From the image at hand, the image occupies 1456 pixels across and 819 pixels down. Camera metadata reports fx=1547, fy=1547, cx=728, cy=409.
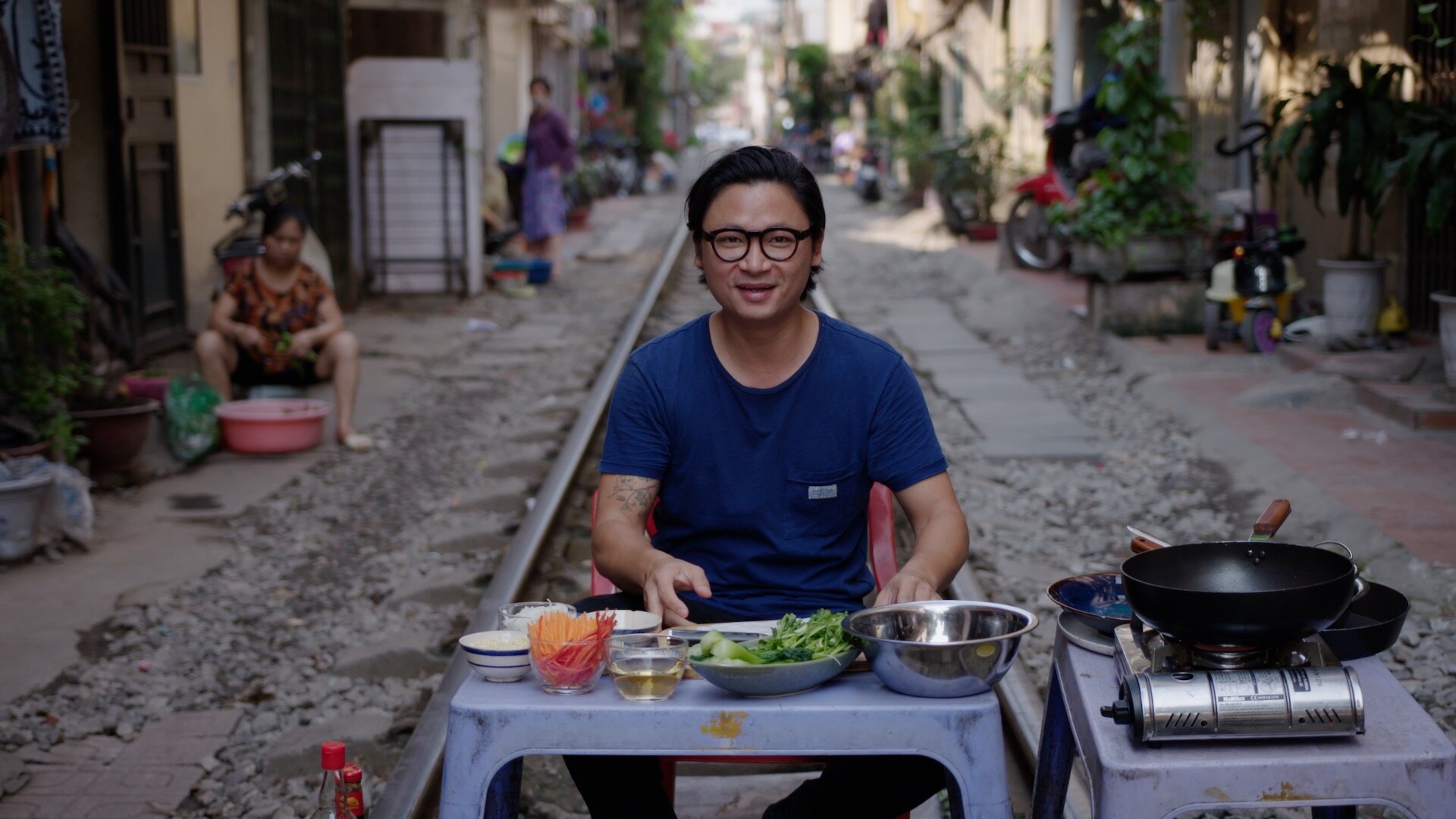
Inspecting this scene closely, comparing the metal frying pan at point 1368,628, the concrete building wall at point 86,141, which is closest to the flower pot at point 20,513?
the concrete building wall at point 86,141

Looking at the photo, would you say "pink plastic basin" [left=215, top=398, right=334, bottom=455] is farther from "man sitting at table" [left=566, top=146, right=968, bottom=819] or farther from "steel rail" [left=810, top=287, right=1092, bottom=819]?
"man sitting at table" [left=566, top=146, right=968, bottom=819]

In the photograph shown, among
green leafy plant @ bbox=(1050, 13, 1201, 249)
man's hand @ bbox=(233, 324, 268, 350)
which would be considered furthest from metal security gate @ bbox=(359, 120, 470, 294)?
man's hand @ bbox=(233, 324, 268, 350)

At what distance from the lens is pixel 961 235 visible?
19875 mm

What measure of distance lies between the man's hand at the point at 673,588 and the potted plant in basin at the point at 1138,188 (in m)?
8.63

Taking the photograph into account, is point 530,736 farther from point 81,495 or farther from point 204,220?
point 204,220

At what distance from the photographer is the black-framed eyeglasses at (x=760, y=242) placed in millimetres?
2932

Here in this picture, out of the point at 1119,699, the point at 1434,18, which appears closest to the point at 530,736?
the point at 1119,699

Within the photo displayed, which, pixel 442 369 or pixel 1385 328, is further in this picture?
pixel 442 369

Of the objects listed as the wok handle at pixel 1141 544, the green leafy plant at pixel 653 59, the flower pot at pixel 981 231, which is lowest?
the wok handle at pixel 1141 544

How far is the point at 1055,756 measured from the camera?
9.45ft

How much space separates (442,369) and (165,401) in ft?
10.6

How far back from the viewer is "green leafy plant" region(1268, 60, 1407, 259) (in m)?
8.14

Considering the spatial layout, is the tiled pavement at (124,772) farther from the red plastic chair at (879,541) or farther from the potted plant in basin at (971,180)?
the potted plant in basin at (971,180)

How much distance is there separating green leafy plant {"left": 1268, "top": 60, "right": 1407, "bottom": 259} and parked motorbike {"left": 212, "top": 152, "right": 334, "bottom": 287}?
17.8 ft
